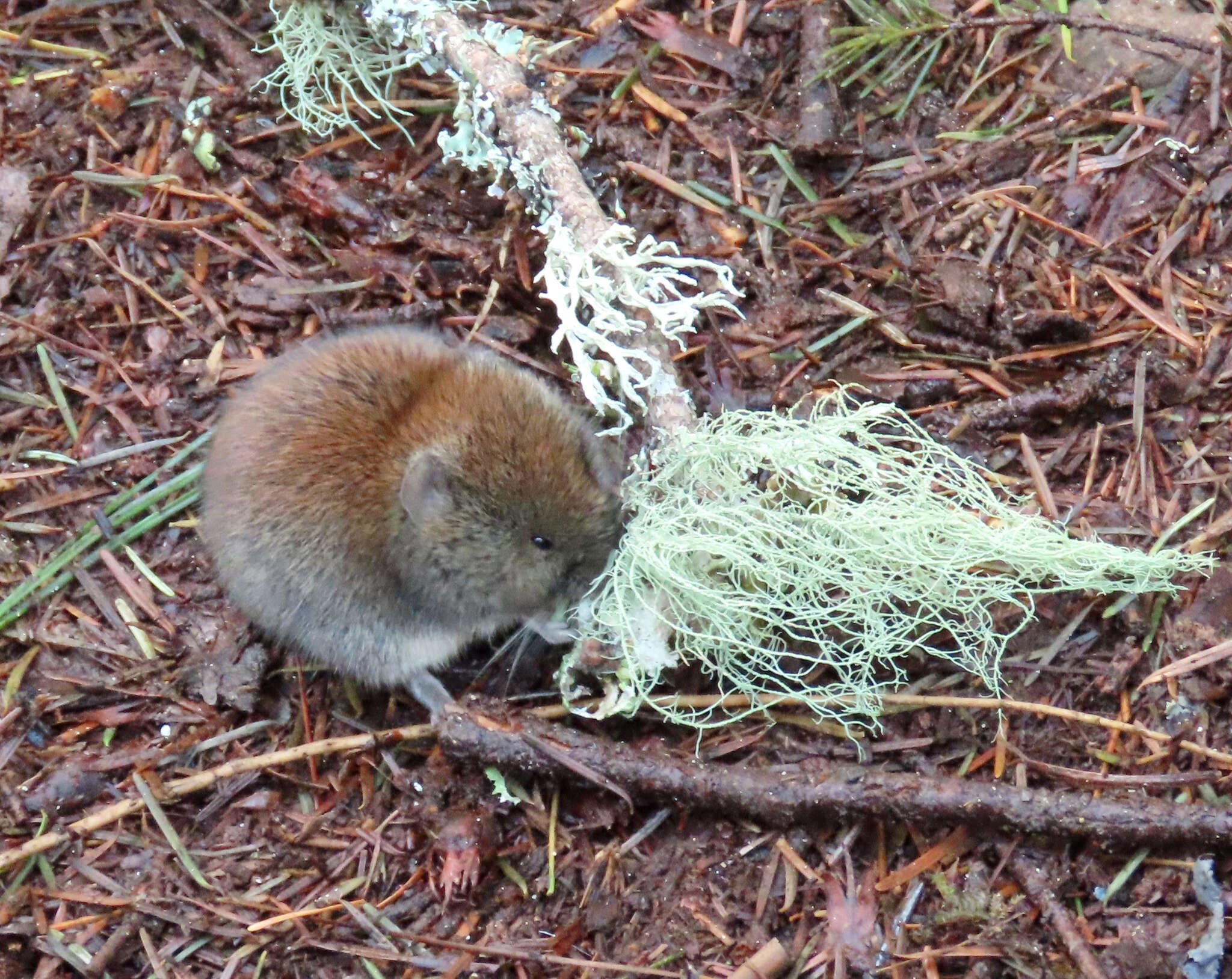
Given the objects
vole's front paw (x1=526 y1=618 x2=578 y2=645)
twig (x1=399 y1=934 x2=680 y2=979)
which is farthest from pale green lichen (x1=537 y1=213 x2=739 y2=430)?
twig (x1=399 y1=934 x2=680 y2=979)

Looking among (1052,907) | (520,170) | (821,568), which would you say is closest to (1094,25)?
(520,170)

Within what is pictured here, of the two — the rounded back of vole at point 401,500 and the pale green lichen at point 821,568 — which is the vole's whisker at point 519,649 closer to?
the rounded back of vole at point 401,500

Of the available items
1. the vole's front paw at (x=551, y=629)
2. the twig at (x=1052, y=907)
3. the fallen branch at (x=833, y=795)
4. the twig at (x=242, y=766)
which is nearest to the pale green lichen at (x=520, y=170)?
the vole's front paw at (x=551, y=629)

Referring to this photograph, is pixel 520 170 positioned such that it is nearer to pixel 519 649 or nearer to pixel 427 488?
pixel 427 488

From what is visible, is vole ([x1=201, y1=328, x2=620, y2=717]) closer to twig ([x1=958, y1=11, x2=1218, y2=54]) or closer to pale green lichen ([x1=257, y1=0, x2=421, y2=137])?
pale green lichen ([x1=257, y1=0, x2=421, y2=137])

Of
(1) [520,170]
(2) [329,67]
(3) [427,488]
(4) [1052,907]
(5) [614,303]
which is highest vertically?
(2) [329,67]

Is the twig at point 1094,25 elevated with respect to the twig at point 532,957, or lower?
elevated
